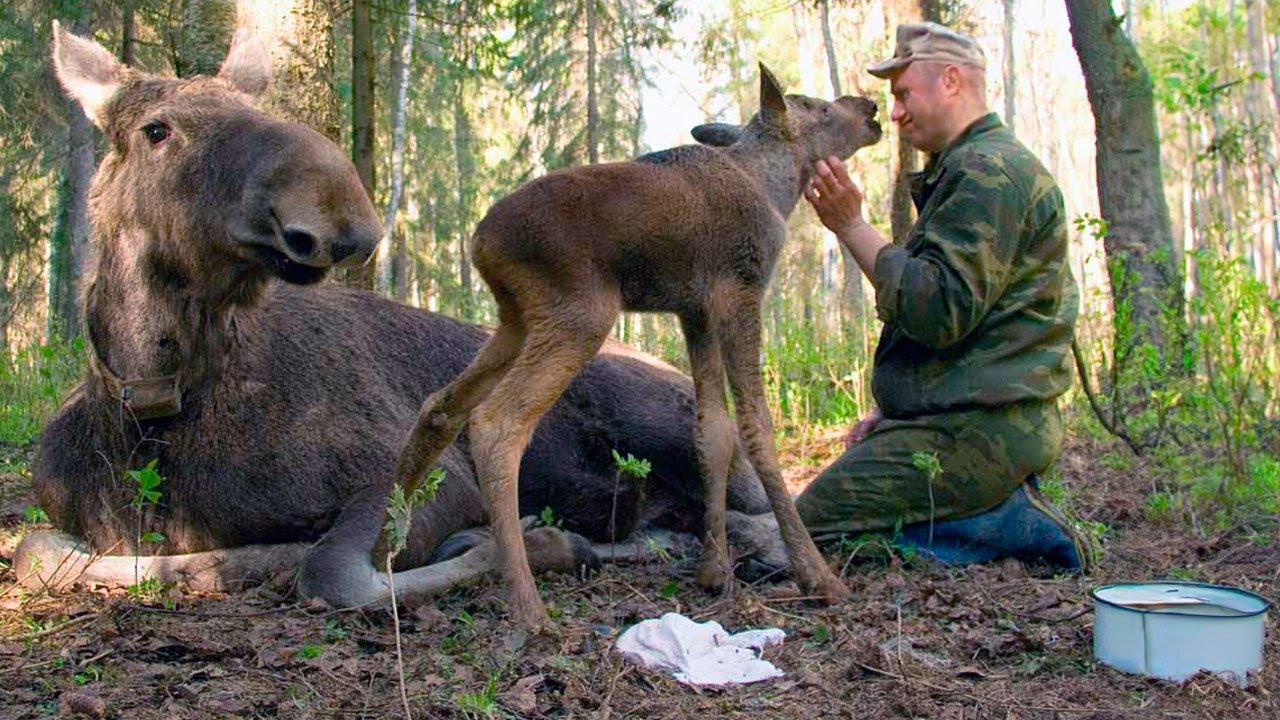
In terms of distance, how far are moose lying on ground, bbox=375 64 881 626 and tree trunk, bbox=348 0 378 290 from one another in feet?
16.2

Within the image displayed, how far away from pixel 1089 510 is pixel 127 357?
16.0 ft

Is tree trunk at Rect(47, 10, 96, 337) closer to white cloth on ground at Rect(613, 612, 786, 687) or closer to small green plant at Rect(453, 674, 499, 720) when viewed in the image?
white cloth on ground at Rect(613, 612, 786, 687)

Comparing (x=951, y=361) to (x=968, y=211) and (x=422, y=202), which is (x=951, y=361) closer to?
(x=968, y=211)

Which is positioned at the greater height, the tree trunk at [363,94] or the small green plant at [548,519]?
the tree trunk at [363,94]

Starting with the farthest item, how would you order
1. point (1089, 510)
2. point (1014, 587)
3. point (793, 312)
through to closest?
point (793, 312), point (1089, 510), point (1014, 587)

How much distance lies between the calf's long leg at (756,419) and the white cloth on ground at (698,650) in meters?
0.60

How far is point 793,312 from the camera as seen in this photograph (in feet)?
38.6

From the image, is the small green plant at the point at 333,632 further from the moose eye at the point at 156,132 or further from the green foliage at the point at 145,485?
the moose eye at the point at 156,132

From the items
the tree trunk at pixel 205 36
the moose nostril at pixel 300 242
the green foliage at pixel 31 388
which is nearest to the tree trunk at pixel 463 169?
the green foliage at pixel 31 388

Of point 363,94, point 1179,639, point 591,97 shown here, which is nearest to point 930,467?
point 1179,639

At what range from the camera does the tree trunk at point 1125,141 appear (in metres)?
9.34

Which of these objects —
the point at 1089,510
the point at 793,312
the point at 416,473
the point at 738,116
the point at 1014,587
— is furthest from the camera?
the point at 738,116

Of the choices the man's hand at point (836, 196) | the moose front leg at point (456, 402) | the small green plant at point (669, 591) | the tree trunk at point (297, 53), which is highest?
the tree trunk at point (297, 53)

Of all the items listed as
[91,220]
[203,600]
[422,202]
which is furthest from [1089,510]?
[422,202]
